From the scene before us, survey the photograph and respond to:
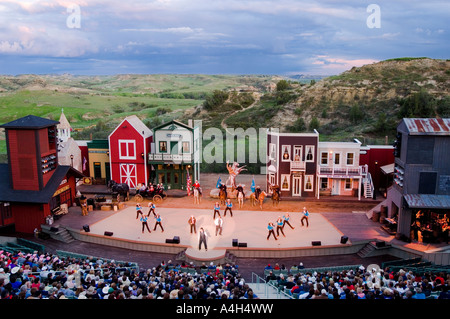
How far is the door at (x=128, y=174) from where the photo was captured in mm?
33375

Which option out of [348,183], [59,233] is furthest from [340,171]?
[59,233]

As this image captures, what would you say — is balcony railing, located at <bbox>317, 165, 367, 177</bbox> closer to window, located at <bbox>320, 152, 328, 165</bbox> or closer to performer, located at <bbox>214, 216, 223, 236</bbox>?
window, located at <bbox>320, 152, 328, 165</bbox>

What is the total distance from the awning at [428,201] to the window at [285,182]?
1097cm

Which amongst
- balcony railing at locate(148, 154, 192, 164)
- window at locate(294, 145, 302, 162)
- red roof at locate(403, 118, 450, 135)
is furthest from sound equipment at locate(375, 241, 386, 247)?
balcony railing at locate(148, 154, 192, 164)

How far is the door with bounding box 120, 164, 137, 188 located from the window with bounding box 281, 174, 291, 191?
1222cm

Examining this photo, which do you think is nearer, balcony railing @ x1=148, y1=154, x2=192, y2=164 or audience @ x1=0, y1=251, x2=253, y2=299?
audience @ x1=0, y1=251, x2=253, y2=299

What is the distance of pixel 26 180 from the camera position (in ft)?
82.7

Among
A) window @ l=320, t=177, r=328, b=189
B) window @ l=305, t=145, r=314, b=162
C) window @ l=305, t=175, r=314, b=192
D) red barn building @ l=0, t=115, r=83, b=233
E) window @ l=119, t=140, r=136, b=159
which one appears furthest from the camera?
window @ l=119, t=140, r=136, b=159

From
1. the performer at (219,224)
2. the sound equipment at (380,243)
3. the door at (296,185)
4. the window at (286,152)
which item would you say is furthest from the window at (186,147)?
the sound equipment at (380,243)

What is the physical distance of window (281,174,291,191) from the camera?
31.6 meters

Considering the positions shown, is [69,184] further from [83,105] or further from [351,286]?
[83,105]

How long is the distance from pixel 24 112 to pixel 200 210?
3392 inches

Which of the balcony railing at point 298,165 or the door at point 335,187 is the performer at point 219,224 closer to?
the balcony railing at point 298,165
